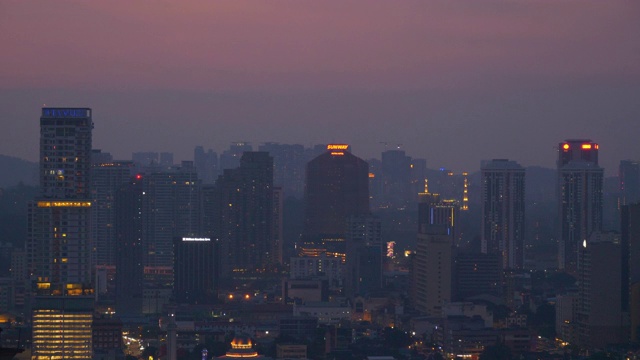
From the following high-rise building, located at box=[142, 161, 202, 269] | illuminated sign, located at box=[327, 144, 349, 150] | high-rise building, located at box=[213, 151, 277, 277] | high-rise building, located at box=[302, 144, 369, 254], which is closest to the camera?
high-rise building, located at box=[213, 151, 277, 277]

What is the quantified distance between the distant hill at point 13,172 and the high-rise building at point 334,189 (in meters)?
13.1

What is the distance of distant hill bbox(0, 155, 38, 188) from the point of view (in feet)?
170

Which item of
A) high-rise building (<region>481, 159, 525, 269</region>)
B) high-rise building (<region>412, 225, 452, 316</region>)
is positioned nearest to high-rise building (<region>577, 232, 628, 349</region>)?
high-rise building (<region>412, 225, 452, 316</region>)

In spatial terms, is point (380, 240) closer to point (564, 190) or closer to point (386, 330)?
point (564, 190)

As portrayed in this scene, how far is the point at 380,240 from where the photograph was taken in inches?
2119

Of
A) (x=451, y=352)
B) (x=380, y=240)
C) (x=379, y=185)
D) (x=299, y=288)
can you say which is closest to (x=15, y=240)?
(x=299, y=288)

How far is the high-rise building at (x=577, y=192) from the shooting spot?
5734 cm

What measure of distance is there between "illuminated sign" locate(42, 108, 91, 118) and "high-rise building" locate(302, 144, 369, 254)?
3141cm

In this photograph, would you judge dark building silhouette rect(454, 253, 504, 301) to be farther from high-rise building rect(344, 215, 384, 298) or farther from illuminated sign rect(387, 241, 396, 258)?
illuminated sign rect(387, 241, 396, 258)

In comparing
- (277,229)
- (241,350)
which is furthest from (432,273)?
(277,229)

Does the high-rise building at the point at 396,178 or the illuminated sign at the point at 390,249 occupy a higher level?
the high-rise building at the point at 396,178

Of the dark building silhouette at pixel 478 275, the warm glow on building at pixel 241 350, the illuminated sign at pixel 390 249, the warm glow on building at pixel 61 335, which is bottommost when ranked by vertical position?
the warm glow on building at pixel 241 350

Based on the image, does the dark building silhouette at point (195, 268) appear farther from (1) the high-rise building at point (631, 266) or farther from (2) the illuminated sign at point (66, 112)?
(1) the high-rise building at point (631, 266)

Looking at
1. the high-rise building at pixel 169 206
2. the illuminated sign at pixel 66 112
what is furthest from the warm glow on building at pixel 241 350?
the high-rise building at pixel 169 206
